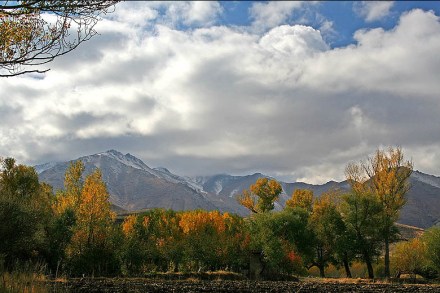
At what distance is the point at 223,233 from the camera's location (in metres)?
79.2

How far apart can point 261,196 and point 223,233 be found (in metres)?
9.53

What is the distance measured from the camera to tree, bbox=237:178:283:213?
258 ft

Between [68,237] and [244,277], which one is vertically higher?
[68,237]

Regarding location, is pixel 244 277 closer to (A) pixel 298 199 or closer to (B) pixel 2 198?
(B) pixel 2 198

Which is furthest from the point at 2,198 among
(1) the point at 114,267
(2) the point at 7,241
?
(1) the point at 114,267

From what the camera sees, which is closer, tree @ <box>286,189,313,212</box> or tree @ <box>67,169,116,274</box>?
tree @ <box>67,169,116,274</box>

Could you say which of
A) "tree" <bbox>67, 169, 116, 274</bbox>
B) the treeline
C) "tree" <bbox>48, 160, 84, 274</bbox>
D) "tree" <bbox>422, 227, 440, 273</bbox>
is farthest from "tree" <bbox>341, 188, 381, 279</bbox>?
"tree" <bbox>48, 160, 84, 274</bbox>

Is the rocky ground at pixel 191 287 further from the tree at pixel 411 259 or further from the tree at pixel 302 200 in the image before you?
the tree at pixel 302 200

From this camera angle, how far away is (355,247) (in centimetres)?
6662

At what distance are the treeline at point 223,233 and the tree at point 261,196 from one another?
20 centimetres

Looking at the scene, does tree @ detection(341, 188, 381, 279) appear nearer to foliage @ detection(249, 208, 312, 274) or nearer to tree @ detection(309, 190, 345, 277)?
tree @ detection(309, 190, 345, 277)

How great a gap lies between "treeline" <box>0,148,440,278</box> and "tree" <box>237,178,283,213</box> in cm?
20

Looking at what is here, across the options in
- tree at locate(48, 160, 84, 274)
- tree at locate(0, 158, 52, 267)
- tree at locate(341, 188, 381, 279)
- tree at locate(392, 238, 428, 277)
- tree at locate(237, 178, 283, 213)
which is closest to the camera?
tree at locate(0, 158, 52, 267)

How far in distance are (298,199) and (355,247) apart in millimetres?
20855
